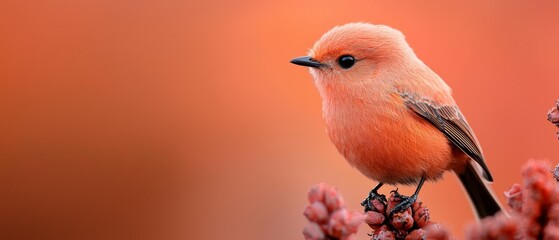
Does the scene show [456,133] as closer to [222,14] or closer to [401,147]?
[401,147]

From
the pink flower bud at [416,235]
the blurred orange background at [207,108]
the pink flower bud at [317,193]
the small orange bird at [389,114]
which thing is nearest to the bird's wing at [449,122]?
the small orange bird at [389,114]

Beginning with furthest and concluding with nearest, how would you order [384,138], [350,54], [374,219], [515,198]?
[350,54] → [384,138] → [374,219] → [515,198]

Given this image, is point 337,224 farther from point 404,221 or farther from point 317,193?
point 404,221

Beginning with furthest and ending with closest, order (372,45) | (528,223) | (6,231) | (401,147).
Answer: (6,231), (372,45), (401,147), (528,223)

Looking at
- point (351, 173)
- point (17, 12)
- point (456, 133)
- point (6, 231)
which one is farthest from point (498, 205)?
point (17, 12)

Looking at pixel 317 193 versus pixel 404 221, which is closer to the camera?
pixel 317 193

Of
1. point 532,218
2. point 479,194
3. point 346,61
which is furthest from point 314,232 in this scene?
point 479,194
